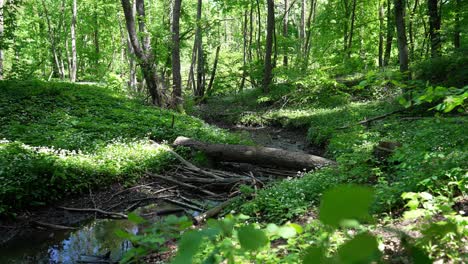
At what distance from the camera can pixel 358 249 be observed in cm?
72

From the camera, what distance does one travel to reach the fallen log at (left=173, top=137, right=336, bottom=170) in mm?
8117

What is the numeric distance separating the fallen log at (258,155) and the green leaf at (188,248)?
268 inches

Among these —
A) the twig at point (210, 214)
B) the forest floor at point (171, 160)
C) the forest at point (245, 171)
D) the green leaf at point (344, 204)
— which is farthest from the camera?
the twig at point (210, 214)

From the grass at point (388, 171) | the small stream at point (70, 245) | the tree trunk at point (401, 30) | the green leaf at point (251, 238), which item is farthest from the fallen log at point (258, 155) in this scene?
the green leaf at point (251, 238)

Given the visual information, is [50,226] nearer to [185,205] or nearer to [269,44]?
[185,205]

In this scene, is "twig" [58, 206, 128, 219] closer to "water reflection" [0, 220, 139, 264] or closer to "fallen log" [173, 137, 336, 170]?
"water reflection" [0, 220, 139, 264]

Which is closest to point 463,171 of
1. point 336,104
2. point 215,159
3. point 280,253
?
point 280,253

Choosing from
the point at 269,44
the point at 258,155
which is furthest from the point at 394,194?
the point at 269,44

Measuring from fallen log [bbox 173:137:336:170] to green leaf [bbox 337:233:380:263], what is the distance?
7.10 meters

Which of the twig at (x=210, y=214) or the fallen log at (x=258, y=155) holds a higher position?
the fallen log at (x=258, y=155)

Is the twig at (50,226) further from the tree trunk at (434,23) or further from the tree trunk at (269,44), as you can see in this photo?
the tree trunk at (269,44)

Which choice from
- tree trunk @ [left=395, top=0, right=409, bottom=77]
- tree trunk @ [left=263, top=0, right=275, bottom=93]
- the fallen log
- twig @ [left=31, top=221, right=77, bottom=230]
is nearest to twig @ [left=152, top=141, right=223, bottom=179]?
the fallen log

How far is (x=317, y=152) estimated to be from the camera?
10.6m

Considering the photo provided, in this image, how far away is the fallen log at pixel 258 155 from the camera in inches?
320
